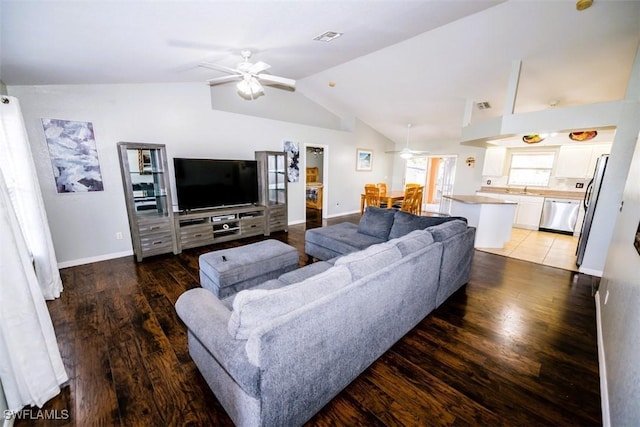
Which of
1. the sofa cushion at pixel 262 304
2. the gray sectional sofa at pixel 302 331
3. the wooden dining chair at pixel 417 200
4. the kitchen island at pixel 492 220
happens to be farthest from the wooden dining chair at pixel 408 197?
the sofa cushion at pixel 262 304

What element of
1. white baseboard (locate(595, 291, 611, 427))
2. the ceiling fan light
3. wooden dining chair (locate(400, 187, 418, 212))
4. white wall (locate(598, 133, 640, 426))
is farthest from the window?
the ceiling fan light

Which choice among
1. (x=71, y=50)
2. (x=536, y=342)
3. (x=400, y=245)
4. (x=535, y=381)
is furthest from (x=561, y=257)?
(x=71, y=50)

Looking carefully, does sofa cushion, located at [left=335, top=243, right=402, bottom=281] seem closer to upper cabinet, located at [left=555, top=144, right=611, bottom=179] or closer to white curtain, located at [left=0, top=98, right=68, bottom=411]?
white curtain, located at [left=0, top=98, right=68, bottom=411]

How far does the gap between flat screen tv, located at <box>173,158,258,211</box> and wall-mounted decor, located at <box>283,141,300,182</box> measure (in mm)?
1035

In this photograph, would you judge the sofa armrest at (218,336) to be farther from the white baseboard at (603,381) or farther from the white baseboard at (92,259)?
the white baseboard at (92,259)

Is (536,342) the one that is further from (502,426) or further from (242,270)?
(242,270)

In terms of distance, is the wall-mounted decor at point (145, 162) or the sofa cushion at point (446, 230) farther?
the wall-mounted decor at point (145, 162)

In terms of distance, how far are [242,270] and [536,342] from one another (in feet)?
8.74

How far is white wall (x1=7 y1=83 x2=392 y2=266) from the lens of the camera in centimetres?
316

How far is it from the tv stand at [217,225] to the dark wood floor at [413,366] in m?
1.24

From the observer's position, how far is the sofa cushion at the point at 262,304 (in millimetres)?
1116

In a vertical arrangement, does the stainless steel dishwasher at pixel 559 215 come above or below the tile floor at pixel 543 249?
above

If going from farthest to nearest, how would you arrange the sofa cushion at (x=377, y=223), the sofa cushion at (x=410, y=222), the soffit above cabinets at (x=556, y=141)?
the soffit above cabinets at (x=556, y=141)
the sofa cushion at (x=377, y=223)
the sofa cushion at (x=410, y=222)

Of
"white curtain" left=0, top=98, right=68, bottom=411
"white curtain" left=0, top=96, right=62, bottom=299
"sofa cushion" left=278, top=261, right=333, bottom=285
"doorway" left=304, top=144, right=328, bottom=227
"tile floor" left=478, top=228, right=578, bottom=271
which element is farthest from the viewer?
"doorway" left=304, top=144, right=328, bottom=227
